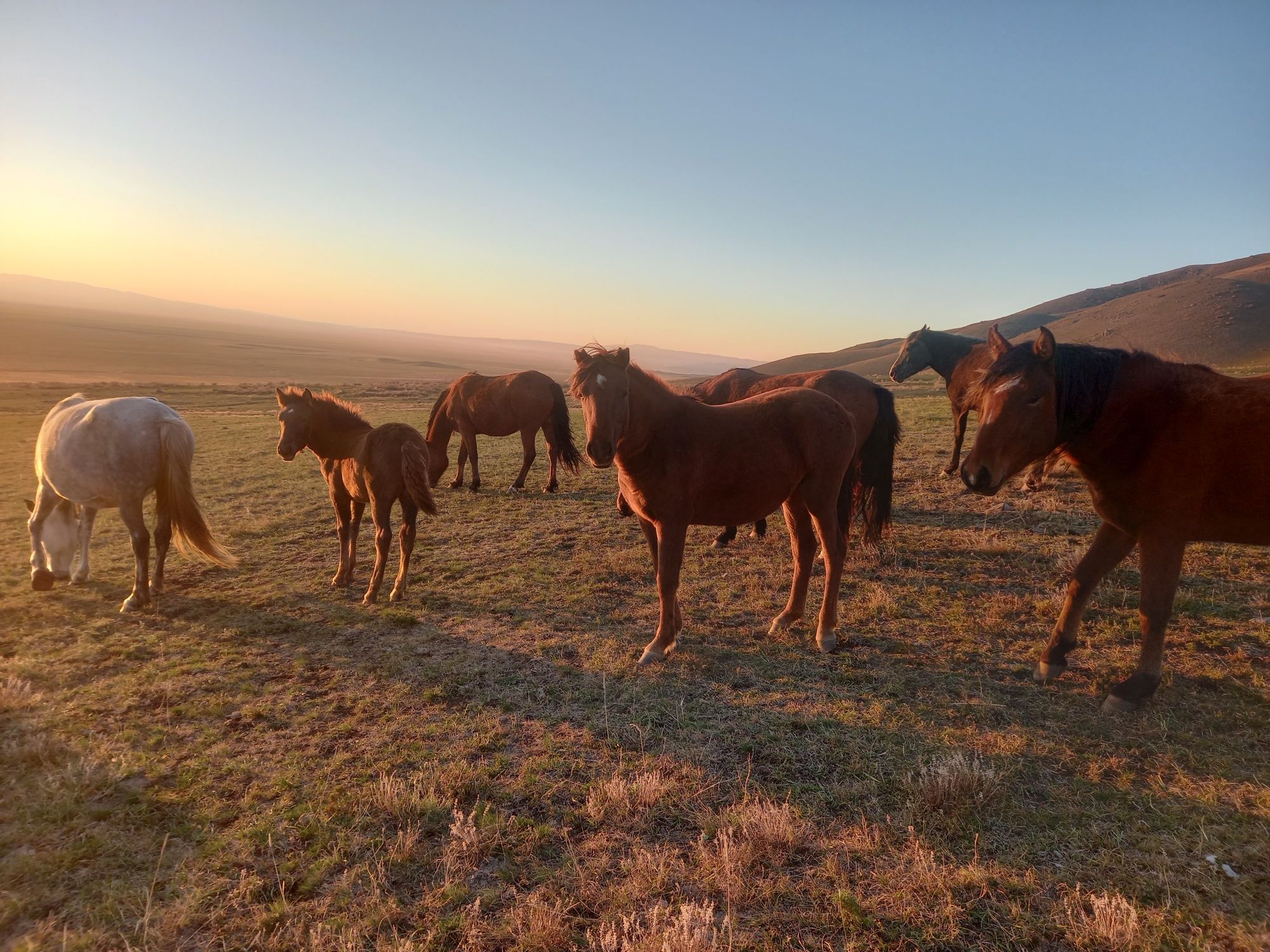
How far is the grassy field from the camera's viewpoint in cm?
236

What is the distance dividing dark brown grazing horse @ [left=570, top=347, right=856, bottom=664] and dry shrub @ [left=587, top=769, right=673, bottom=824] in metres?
1.60

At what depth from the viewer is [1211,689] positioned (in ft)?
12.9

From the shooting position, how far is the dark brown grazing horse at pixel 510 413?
12.0 metres

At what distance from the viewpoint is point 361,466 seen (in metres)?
6.61

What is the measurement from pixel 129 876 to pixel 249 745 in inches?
45.1

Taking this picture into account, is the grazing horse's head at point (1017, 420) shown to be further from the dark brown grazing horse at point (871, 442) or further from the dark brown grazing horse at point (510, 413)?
the dark brown grazing horse at point (510, 413)

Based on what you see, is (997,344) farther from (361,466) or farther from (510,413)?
(510,413)

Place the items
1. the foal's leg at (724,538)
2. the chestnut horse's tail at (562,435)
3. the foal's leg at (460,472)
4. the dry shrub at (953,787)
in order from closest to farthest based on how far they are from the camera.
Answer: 1. the dry shrub at (953,787)
2. the foal's leg at (724,538)
3. the chestnut horse's tail at (562,435)
4. the foal's leg at (460,472)

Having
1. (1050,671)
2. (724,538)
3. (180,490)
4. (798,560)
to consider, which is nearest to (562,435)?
(724,538)

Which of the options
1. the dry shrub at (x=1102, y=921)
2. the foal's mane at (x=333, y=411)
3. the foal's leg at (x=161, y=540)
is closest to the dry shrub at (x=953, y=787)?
the dry shrub at (x=1102, y=921)

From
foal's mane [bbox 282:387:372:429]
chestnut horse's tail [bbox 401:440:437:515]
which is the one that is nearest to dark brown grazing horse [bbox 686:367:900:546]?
chestnut horse's tail [bbox 401:440:437:515]

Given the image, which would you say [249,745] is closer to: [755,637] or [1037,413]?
[755,637]

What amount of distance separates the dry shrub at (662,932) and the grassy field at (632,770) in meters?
0.02

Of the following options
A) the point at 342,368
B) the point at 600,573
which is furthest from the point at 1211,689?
→ the point at 342,368
